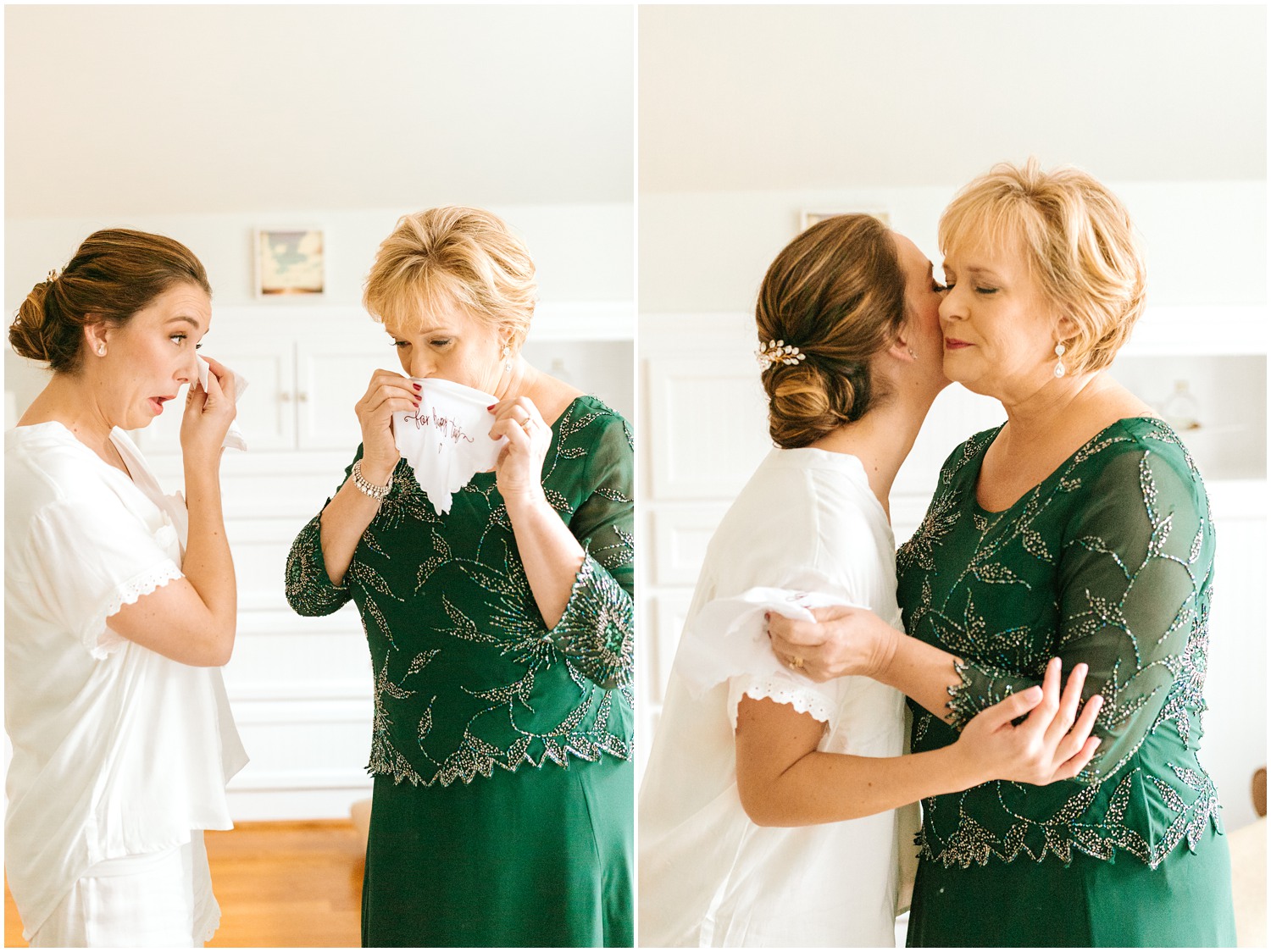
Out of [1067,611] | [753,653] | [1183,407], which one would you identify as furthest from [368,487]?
[1183,407]

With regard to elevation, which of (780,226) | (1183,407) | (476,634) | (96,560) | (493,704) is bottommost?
(493,704)

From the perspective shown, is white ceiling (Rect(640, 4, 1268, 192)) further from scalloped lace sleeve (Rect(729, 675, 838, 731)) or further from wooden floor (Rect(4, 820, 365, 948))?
wooden floor (Rect(4, 820, 365, 948))

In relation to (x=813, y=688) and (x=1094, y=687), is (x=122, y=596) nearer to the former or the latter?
(x=813, y=688)

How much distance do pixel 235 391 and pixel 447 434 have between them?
350 mm

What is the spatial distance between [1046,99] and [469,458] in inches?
64.3

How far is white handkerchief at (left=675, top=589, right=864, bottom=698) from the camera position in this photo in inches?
50.8

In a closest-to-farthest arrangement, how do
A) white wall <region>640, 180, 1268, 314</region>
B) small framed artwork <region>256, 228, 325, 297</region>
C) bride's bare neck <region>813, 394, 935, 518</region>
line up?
bride's bare neck <region>813, 394, 935, 518</region>
small framed artwork <region>256, 228, 325, 297</region>
white wall <region>640, 180, 1268, 314</region>

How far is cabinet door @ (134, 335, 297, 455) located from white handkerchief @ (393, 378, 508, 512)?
311 mm

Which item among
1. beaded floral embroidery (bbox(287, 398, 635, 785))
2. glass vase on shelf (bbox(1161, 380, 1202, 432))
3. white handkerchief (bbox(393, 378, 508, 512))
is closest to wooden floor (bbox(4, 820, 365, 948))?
beaded floral embroidery (bbox(287, 398, 635, 785))

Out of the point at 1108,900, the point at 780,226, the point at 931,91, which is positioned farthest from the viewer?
the point at 780,226

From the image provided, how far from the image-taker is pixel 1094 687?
1.21m

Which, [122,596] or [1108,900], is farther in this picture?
[122,596]

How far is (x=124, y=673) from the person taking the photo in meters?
1.53

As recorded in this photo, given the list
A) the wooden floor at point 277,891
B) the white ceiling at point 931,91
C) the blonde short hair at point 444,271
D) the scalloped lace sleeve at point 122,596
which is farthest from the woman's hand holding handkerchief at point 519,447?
the white ceiling at point 931,91
